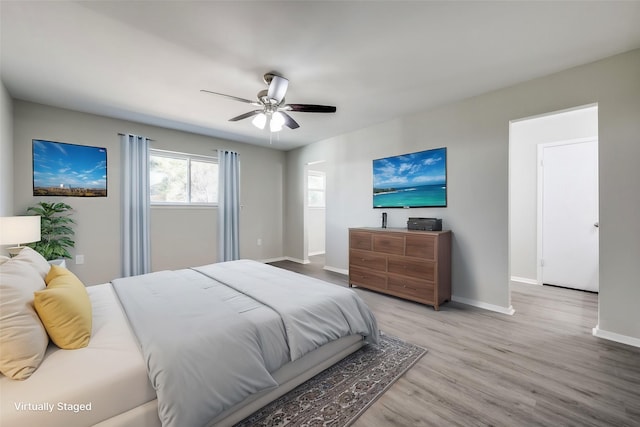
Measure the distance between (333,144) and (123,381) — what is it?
4.49m

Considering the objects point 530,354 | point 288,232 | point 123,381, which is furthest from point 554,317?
point 288,232

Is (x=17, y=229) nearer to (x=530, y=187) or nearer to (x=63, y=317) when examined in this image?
(x=63, y=317)

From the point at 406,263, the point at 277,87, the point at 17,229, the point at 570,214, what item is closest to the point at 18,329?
the point at 17,229

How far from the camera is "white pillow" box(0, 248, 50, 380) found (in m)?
1.07

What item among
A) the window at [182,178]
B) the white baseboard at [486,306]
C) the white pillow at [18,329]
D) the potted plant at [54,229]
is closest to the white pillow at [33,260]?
the white pillow at [18,329]

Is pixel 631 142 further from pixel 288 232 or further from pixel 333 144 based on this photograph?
pixel 288 232

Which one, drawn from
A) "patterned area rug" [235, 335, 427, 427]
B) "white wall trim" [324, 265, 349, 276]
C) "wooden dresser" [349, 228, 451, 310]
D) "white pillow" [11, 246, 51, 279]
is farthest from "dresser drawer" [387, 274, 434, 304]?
"white pillow" [11, 246, 51, 279]

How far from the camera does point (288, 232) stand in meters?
6.12

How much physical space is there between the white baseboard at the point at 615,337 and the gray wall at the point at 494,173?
0.03 metres

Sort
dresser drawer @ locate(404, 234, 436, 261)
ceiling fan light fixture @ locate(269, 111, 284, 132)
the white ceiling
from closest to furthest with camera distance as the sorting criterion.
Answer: the white ceiling, ceiling fan light fixture @ locate(269, 111, 284, 132), dresser drawer @ locate(404, 234, 436, 261)

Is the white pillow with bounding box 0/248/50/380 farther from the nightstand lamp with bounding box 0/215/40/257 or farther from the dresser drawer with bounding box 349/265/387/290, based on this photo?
the dresser drawer with bounding box 349/265/387/290

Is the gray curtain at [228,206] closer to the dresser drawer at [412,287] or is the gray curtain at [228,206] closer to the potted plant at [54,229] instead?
the potted plant at [54,229]

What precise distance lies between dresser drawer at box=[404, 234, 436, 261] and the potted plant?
4263mm

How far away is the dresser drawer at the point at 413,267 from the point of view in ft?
10.2
